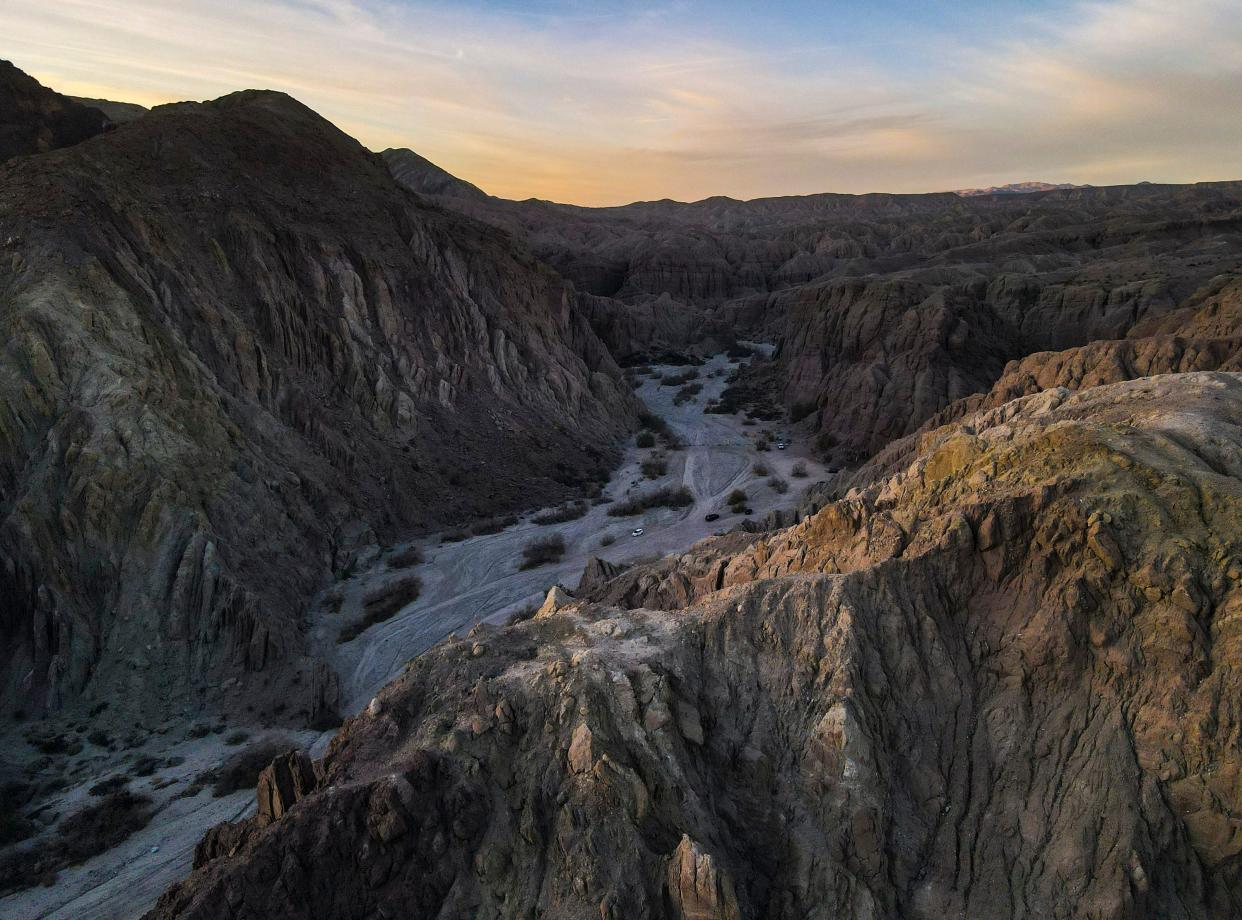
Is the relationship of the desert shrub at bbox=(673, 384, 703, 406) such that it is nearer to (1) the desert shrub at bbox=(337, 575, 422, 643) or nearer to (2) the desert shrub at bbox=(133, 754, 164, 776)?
(1) the desert shrub at bbox=(337, 575, 422, 643)

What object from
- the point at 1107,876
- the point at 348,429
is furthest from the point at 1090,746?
the point at 348,429

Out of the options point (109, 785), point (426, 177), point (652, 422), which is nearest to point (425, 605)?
point (109, 785)

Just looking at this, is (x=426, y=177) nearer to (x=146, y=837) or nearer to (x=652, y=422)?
(x=652, y=422)

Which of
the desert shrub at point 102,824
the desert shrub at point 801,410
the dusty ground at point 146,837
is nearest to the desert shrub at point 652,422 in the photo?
the desert shrub at point 801,410

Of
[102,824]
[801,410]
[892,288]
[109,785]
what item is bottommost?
[109,785]

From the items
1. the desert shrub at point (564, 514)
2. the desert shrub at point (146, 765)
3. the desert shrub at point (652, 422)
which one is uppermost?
the desert shrub at point (652, 422)

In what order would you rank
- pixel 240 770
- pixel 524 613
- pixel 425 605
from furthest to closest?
pixel 425 605, pixel 524 613, pixel 240 770

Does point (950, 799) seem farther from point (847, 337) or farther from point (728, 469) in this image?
point (847, 337)

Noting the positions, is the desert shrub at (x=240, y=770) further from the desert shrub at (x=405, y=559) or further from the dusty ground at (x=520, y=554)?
the desert shrub at (x=405, y=559)
